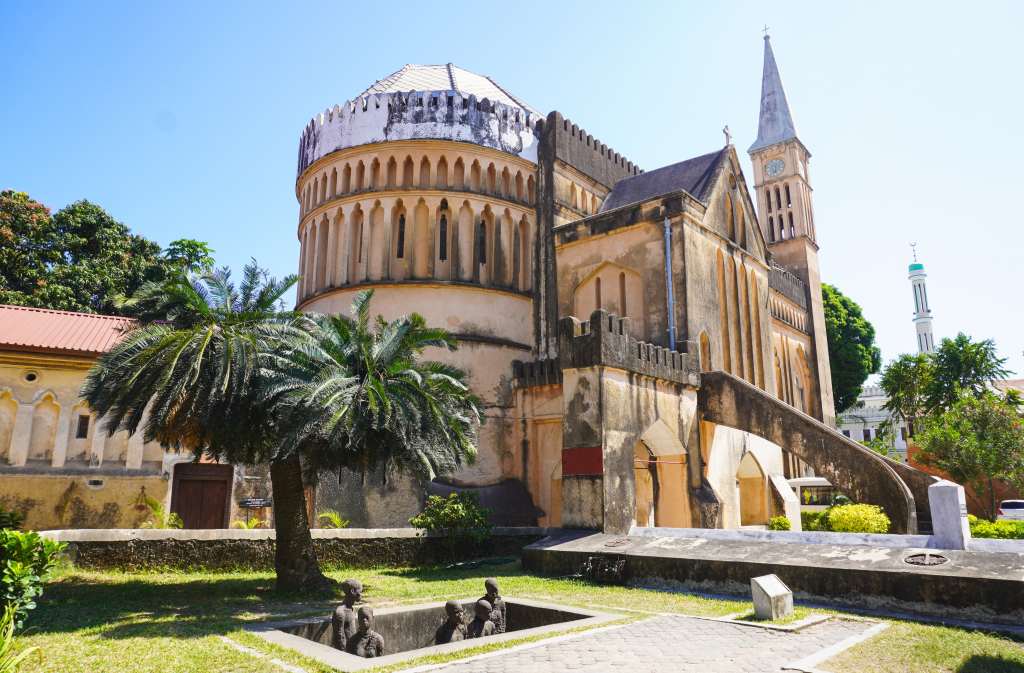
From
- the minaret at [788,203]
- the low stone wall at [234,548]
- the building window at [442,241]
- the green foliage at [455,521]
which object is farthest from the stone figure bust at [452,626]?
the minaret at [788,203]

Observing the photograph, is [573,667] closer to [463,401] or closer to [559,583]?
[559,583]

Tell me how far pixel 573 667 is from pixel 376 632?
3493 mm

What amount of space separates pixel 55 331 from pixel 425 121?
12856 millimetres

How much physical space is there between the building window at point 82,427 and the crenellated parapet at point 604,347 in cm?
1314

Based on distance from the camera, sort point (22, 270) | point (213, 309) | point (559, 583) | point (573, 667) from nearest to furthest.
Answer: point (573, 667), point (213, 309), point (559, 583), point (22, 270)

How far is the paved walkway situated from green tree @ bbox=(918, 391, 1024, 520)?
25174 millimetres

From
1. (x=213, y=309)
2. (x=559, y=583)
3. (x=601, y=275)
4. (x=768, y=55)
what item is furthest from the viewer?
(x=768, y=55)

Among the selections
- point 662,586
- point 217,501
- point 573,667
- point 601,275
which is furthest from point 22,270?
point 573,667

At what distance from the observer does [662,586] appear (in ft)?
38.5

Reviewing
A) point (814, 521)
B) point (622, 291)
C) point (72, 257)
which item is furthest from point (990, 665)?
point (72, 257)

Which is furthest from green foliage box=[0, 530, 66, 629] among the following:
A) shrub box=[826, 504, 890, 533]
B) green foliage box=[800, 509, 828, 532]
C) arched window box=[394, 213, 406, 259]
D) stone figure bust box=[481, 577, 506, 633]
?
green foliage box=[800, 509, 828, 532]

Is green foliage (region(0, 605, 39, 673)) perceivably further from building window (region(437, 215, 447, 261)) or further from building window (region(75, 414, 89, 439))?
building window (region(437, 215, 447, 261))

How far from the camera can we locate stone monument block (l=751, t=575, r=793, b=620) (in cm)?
871

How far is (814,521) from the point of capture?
20906mm
